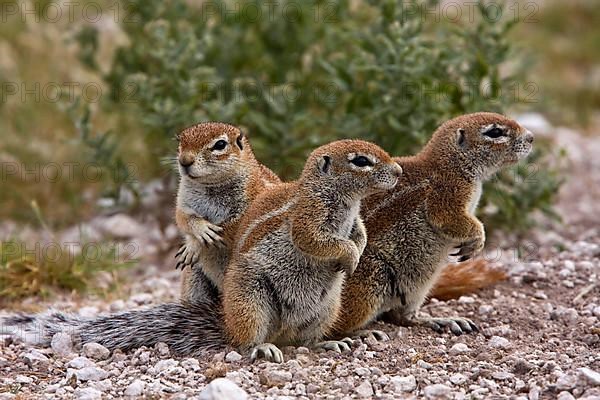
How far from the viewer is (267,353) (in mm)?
5055

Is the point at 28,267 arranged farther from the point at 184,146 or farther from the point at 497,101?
the point at 497,101

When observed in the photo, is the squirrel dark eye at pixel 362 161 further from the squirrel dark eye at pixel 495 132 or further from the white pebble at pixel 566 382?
the white pebble at pixel 566 382

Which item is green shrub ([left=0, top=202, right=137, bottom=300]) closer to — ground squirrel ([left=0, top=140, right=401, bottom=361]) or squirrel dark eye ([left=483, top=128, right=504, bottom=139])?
ground squirrel ([left=0, top=140, right=401, bottom=361])

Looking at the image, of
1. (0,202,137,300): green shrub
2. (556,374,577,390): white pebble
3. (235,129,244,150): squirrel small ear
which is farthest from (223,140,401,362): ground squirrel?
(0,202,137,300): green shrub

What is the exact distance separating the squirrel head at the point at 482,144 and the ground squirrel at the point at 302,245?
2.00 ft

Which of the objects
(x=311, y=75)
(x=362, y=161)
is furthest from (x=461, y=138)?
(x=311, y=75)

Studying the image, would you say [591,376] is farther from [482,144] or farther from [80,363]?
[80,363]

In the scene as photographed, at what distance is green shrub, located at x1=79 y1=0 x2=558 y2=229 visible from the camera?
289 inches

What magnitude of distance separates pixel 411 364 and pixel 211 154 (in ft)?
4.93

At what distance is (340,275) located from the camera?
525 centimetres

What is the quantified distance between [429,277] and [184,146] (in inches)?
58.5

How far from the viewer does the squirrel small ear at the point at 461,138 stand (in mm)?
5633

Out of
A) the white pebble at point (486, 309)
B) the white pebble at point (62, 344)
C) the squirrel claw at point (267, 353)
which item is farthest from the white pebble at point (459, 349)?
the white pebble at point (62, 344)

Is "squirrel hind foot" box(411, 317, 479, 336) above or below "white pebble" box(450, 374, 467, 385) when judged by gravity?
below
